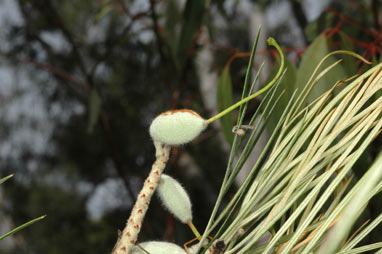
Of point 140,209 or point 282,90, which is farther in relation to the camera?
point 282,90

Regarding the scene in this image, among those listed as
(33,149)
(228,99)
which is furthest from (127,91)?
(228,99)

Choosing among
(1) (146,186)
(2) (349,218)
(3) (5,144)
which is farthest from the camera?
(3) (5,144)

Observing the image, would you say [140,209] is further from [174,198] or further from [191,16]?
[191,16]

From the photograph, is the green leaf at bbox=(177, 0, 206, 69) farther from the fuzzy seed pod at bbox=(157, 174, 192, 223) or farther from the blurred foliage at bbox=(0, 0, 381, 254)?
the fuzzy seed pod at bbox=(157, 174, 192, 223)

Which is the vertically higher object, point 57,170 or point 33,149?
point 33,149

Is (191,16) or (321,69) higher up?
(191,16)

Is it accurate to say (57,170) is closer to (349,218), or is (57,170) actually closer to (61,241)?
(61,241)

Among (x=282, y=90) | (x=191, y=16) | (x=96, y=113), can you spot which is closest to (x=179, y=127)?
(x=282, y=90)
